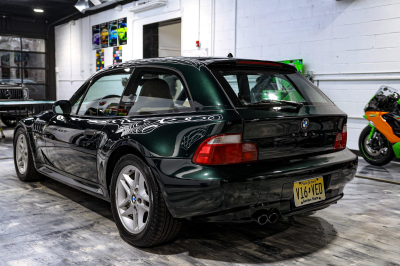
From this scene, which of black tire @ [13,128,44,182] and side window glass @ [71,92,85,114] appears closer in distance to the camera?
side window glass @ [71,92,85,114]

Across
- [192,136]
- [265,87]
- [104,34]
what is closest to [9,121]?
[104,34]

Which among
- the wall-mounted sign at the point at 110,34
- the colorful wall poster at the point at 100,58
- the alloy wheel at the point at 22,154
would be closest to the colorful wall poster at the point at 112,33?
the wall-mounted sign at the point at 110,34

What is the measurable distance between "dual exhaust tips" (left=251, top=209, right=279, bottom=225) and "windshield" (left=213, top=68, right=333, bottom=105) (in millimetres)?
653

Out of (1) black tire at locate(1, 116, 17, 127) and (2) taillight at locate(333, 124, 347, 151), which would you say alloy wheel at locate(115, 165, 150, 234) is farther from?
(1) black tire at locate(1, 116, 17, 127)

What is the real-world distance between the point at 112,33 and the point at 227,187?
12.0 metres

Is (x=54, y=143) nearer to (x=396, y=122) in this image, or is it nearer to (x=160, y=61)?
(x=160, y=61)

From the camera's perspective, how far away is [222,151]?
222 cm

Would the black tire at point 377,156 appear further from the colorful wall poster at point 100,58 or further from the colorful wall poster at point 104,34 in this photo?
the colorful wall poster at point 100,58

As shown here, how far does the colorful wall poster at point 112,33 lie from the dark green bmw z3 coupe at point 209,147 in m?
10.4

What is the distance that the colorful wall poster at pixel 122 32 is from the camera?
12.6 meters

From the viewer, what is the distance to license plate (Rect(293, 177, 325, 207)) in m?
2.41

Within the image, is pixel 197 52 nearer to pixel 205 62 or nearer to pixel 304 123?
pixel 205 62

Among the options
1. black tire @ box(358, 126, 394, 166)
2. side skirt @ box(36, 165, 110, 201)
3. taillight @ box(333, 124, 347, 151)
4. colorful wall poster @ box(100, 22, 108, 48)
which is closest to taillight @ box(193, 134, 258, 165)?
taillight @ box(333, 124, 347, 151)

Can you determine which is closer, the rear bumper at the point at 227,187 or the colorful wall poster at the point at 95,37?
the rear bumper at the point at 227,187
